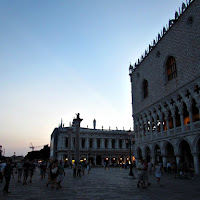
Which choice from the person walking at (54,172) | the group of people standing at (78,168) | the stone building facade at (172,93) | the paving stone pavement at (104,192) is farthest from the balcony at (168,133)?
the person walking at (54,172)

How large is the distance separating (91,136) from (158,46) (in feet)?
142

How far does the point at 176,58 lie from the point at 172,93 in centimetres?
485

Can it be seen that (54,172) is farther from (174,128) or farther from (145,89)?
(145,89)

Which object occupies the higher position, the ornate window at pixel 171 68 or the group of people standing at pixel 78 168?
the ornate window at pixel 171 68

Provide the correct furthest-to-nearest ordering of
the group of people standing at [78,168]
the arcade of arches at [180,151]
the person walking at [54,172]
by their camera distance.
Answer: the arcade of arches at [180,151], the group of people standing at [78,168], the person walking at [54,172]

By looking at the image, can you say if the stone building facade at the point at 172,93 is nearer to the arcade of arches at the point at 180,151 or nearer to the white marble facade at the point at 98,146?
the arcade of arches at the point at 180,151

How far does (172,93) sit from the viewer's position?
30.4 m

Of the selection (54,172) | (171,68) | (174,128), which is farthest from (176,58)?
(54,172)

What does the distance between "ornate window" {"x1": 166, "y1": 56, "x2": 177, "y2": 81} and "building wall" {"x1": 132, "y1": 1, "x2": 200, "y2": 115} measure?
0.60m

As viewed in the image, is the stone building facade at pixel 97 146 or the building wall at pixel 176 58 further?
the stone building facade at pixel 97 146

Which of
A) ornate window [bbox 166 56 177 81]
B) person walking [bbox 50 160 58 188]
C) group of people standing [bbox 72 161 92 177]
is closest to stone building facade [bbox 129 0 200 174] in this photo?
ornate window [bbox 166 56 177 81]

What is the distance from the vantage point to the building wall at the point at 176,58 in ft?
85.8


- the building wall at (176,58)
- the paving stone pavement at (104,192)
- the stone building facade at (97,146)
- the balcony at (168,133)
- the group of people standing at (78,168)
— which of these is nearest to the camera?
the paving stone pavement at (104,192)

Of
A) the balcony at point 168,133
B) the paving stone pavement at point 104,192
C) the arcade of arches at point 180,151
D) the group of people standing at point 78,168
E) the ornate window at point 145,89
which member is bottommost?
the paving stone pavement at point 104,192
